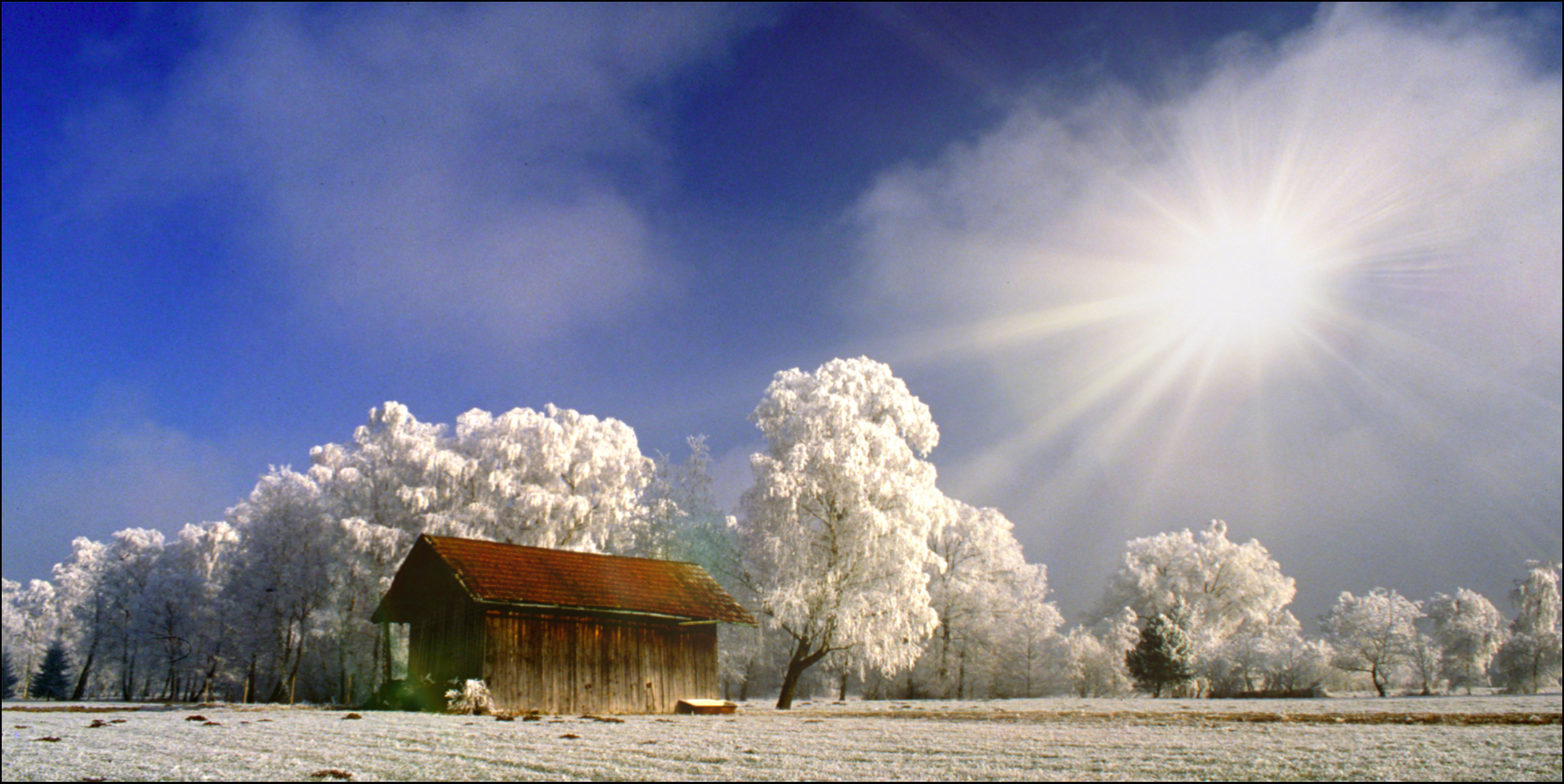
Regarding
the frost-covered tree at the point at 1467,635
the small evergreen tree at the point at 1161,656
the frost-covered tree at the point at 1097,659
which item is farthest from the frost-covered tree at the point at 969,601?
the frost-covered tree at the point at 1467,635

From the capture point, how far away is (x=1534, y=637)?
56781 millimetres

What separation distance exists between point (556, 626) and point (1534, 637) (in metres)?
64.8

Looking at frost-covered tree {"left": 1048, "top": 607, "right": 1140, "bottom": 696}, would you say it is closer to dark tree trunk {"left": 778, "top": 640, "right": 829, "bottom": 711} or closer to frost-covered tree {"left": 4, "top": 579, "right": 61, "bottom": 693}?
dark tree trunk {"left": 778, "top": 640, "right": 829, "bottom": 711}

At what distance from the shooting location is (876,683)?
65.6 m

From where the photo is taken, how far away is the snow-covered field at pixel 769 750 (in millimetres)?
10023

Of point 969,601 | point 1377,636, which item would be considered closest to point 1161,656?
point 969,601

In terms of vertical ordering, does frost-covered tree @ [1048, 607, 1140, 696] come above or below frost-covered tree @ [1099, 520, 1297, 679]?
below

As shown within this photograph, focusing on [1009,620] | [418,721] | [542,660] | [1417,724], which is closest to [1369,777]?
[1417,724]

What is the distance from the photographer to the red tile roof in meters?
27.1

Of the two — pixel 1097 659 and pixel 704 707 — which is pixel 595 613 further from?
pixel 1097 659

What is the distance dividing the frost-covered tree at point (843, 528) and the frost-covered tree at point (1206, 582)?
4050 centimetres

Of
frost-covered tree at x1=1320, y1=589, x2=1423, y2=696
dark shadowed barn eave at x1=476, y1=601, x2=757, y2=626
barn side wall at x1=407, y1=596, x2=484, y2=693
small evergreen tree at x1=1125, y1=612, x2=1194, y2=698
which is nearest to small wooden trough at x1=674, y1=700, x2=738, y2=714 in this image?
dark shadowed barn eave at x1=476, y1=601, x2=757, y2=626

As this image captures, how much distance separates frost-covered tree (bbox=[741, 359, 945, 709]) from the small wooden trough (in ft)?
17.9

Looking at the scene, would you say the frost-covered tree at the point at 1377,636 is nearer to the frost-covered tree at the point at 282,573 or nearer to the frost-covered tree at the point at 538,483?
the frost-covered tree at the point at 538,483
